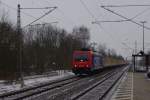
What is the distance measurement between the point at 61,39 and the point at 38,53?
74.1ft

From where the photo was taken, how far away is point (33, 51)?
5700cm

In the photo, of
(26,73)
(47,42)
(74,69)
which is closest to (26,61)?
(26,73)

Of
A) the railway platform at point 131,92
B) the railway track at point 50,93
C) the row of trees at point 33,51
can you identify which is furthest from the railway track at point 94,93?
the row of trees at point 33,51

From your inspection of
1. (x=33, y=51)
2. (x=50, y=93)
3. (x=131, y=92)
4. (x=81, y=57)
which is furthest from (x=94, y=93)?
(x=33, y=51)

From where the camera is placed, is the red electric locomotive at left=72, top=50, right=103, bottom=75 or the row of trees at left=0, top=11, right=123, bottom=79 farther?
the red electric locomotive at left=72, top=50, right=103, bottom=75

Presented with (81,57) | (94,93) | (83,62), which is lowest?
(94,93)

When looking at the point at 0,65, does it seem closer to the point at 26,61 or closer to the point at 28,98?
the point at 26,61

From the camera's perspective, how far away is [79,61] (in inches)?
2044

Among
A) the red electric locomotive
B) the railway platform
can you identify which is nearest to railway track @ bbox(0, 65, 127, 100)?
the railway platform

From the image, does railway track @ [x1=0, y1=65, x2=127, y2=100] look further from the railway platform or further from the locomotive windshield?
the locomotive windshield

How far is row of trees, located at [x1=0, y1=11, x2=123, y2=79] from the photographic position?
136ft

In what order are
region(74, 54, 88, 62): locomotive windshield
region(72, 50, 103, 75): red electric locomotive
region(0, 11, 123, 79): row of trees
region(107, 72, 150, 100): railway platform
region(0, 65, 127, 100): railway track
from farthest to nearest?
region(74, 54, 88, 62): locomotive windshield < region(72, 50, 103, 75): red electric locomotive < region(0, 11, 123, 79): row of trees < region(107, 72, 150, 100): railway platform < region(0, 65, 127, 100): railway track

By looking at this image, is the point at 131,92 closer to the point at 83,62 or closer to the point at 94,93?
the point at 94,93

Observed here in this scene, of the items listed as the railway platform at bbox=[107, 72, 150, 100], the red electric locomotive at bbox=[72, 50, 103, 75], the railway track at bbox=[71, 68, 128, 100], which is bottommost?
the railway track at bbox=[71, 68, 128, 100]
